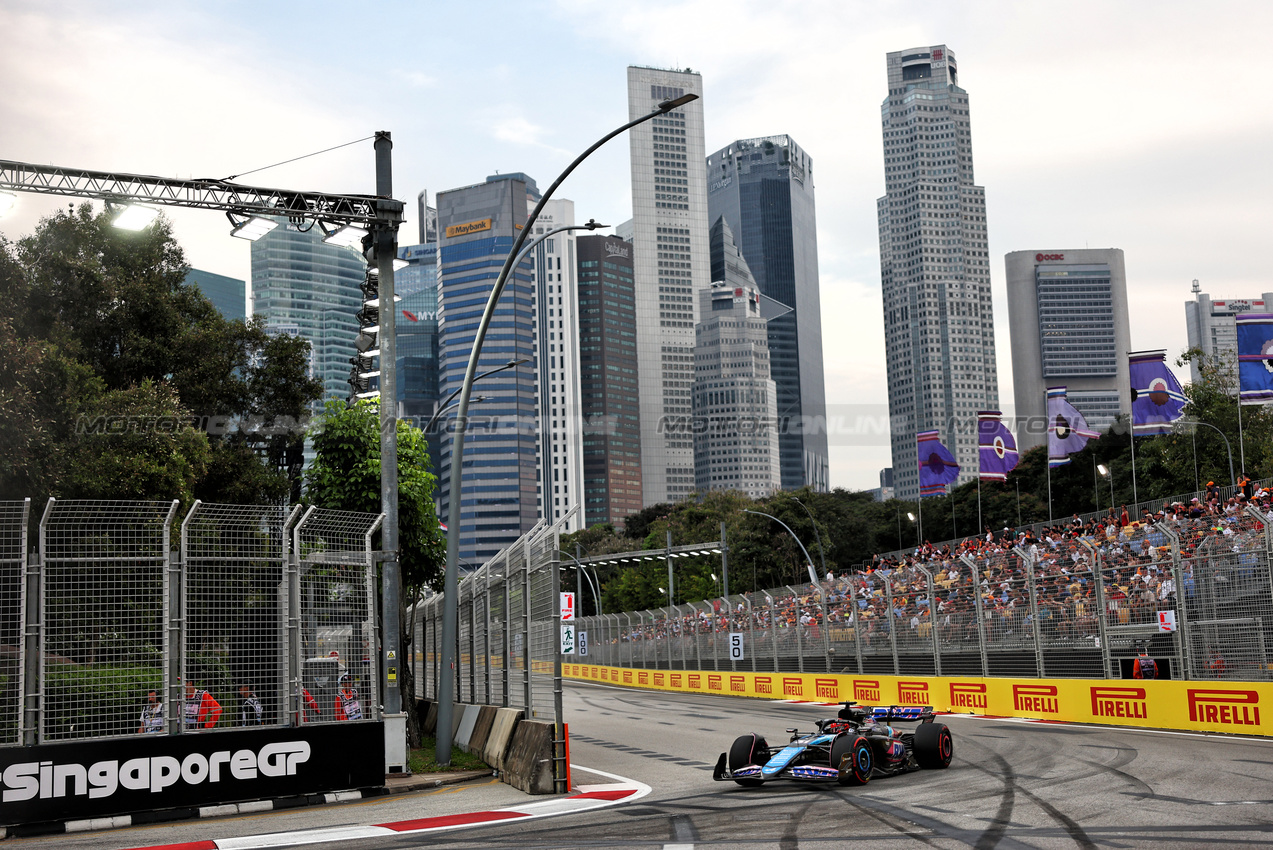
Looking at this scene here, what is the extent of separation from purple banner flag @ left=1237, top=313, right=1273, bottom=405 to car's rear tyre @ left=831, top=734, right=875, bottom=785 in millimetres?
26308

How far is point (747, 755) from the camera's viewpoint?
12.6m

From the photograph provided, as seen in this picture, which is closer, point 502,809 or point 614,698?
point 502,809

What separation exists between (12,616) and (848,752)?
8811mm

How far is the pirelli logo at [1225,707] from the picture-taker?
1516 cm

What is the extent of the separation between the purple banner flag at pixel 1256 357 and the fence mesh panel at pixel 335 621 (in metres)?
28.4

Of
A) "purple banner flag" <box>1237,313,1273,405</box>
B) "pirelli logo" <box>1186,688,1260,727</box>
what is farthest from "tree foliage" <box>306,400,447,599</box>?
"purple banner flag" <box>1237,313,1273,405</box>

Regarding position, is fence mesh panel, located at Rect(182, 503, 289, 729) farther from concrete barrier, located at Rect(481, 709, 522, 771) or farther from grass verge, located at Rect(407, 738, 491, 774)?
grass verge, located at Rect(407, 738, 491, 774)

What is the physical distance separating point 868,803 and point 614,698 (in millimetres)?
27684

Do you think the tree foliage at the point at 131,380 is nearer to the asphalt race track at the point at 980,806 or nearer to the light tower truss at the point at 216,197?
the light tower truss at the point at 216,197

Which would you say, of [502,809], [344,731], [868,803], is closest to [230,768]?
[344,731]

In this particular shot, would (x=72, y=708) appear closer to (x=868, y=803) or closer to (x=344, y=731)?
(x=344, y=731)

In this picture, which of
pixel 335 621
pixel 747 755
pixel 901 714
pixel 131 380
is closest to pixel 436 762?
pixel 335 621

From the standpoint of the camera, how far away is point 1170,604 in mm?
17047

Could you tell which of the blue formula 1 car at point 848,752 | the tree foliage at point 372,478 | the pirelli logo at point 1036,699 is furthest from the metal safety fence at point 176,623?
the pirelli logo at point 1036,699
